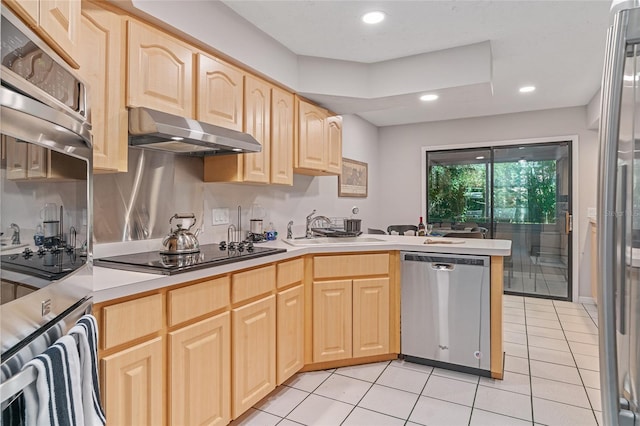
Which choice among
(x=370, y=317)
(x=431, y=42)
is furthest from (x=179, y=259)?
(x=431, y=42)

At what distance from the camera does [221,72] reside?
7.39 feet

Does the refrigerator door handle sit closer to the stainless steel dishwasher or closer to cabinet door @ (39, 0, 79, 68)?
cabinet door @ (39, 0, 79, 68)

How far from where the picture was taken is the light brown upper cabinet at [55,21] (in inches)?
31.5

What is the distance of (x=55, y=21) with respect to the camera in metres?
0.95

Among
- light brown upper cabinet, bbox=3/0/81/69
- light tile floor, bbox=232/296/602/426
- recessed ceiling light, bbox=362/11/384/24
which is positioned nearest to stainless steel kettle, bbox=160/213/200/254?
light tile floor, bbox=232/296/602/426

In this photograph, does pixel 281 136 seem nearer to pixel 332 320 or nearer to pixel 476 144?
pixel 332 320

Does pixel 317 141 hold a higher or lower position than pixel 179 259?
higher

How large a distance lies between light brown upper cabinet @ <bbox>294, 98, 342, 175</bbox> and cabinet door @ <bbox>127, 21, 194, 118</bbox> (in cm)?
107

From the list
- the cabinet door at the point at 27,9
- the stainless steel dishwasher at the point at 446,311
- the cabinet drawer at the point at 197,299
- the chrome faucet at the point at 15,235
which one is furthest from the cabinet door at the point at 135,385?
the stainless steel dishwasher at the point at 446,311

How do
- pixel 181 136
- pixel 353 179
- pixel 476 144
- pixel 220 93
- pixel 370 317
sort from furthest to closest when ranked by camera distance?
1. pixel 476 144
2. pixel 353 179
3. pixel 370 317
4. pixel 220 93
5. pixel 181 136

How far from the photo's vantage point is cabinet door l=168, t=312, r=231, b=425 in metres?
1.56

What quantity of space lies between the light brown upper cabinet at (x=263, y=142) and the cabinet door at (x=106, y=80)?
2.47ft

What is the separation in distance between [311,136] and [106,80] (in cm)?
167

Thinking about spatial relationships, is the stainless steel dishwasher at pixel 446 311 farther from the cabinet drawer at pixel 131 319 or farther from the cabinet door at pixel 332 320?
the cabinet drawer at pixel 131 319
